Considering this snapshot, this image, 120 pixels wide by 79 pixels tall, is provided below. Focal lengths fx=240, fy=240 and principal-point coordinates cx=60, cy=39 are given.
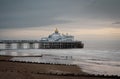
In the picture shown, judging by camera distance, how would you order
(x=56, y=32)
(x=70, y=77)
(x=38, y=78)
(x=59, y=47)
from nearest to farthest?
(x=38, y=78) < (x=70, y=77) < (x=59, y=47) < (x=56, y=32)

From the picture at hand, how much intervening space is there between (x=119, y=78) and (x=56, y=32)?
357 ft

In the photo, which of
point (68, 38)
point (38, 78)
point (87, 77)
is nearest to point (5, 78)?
point (38, 78)

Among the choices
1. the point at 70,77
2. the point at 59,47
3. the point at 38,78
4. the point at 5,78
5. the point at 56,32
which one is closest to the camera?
the point at 5,78

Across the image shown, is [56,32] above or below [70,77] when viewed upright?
above

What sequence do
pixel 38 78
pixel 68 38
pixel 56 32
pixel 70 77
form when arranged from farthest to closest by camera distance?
pixel 56 32, pixel 68 38, pixel 70 77, pixel 38 78

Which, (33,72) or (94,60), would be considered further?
(94,60)

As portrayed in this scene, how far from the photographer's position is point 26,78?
16.6 metres

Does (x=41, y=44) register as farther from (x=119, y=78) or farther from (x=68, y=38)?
(x=119, y=78)

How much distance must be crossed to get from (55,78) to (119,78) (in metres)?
5.22

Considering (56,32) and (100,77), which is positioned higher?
(56,32)

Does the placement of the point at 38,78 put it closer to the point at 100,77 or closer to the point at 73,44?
the point at 100,77

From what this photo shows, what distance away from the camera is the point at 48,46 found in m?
100

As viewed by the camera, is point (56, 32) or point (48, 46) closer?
point (48, 46)

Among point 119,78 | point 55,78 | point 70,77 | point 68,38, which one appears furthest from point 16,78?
point 68,38
